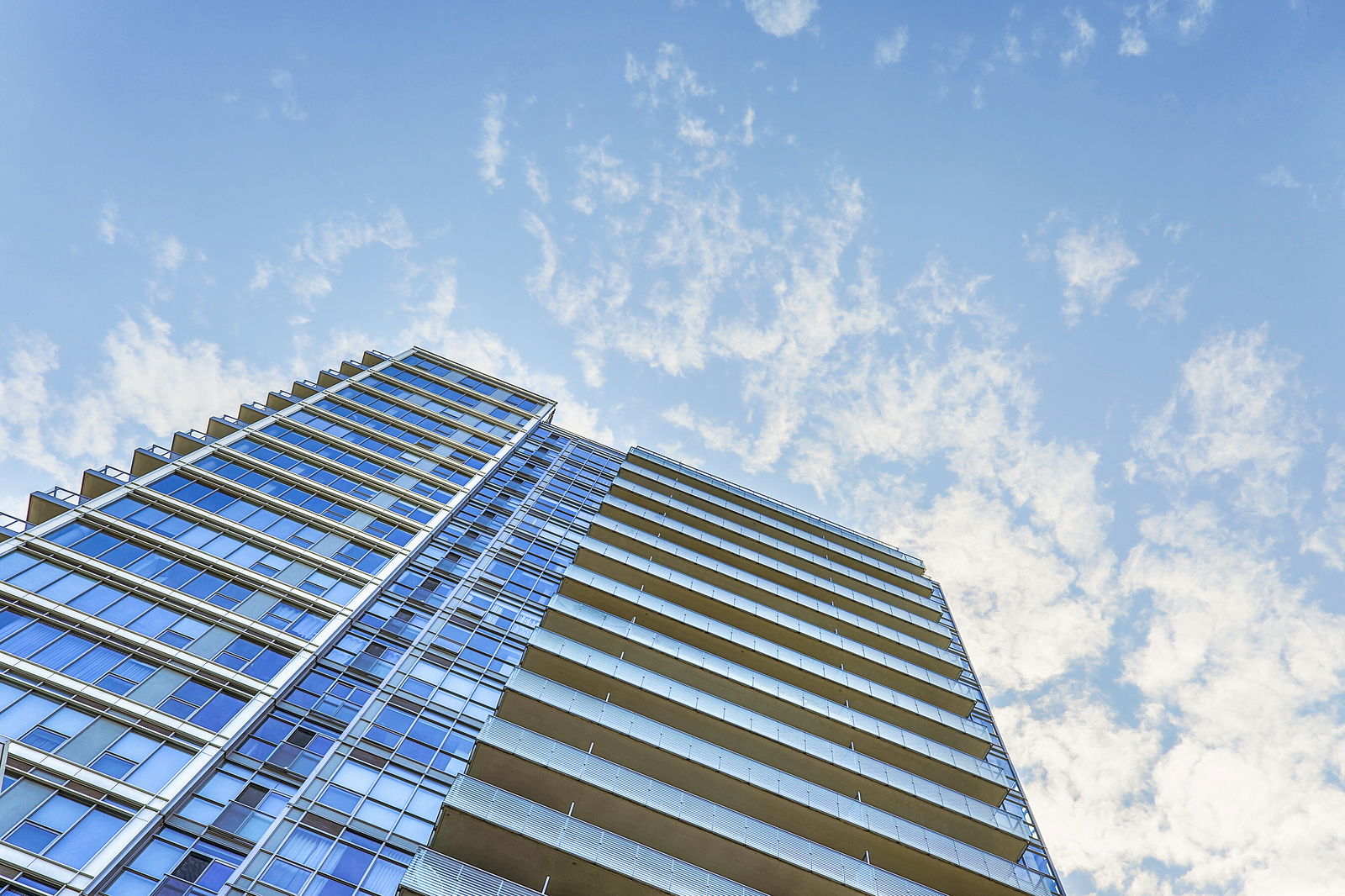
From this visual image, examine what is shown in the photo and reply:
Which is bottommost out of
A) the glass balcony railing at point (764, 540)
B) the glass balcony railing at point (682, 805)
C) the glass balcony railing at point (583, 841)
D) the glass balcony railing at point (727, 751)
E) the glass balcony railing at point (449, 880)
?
the glass balcony railing at point (449, 880)

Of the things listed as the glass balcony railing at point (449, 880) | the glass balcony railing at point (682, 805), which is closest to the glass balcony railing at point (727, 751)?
the glass balcony railing at point (682, 805)

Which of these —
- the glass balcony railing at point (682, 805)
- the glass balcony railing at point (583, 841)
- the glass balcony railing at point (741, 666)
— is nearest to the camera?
the glass balcony railing at point (583, 841)

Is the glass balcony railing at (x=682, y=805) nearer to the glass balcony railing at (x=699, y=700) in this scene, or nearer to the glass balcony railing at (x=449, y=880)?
the glass balcony railing at (x=449, y=880)

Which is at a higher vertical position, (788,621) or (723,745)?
(788,621)

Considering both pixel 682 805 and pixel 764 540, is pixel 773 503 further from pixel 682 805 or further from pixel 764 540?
pixel 682 805

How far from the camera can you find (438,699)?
24906 millimetres

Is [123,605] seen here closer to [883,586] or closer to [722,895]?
[722,895]

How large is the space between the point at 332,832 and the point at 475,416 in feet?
94.2

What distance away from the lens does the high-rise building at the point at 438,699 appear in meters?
18.8

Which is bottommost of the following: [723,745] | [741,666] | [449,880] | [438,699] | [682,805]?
[449,880]

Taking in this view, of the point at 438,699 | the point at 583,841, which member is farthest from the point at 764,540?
the point at 583,841

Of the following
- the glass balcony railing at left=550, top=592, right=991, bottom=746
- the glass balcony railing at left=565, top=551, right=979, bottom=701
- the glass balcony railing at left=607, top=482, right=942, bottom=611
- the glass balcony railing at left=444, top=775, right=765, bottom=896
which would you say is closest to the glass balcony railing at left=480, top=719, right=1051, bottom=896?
the glass balcony railing at left=444, top=775, right=765, bottom=896

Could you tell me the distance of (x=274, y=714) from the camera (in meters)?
22.2

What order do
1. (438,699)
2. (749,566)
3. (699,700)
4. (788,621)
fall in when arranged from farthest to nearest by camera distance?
(749,566) → (788,621) → (699,700) → (438,699)
